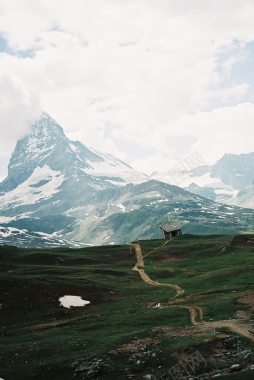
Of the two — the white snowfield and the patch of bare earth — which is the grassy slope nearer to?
the patch of bare earth

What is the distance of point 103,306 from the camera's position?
85.7 m

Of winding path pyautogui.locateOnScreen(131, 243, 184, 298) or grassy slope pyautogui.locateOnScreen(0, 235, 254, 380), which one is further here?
winding path pyautogui.locateOnScreen(131, 243, 184, 298)

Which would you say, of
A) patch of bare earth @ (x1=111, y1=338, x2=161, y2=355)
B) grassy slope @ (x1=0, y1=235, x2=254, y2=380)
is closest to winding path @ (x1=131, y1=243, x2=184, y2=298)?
grassy slope @ (x1=0, y1=235, x2=254, y2=380)

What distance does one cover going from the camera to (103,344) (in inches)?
2112

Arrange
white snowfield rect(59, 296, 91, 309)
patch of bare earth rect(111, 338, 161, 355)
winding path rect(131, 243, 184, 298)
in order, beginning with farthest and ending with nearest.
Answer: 1. winding path rect(131, 243, 184, 298)
2. white snowfield rect(59, 296, 91, 309)
3. patch of bare earth rect(111, 338, 161, 355)

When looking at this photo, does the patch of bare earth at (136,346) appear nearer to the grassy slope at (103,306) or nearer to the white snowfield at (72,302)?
the grassy slope at (103,306)

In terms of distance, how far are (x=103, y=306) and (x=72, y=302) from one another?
247 inches

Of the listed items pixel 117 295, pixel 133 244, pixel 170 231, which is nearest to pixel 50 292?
pixel 117 295

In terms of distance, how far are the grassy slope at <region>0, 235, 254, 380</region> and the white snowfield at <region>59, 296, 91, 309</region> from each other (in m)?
1.40

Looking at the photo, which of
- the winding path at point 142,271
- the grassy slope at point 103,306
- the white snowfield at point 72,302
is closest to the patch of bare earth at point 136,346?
the grassy slope at point 103,306

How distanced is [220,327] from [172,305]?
872 inches

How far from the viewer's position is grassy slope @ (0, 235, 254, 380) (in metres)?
49.9

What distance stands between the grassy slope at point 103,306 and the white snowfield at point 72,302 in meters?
1.40

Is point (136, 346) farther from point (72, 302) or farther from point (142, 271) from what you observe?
point (142, 271)
